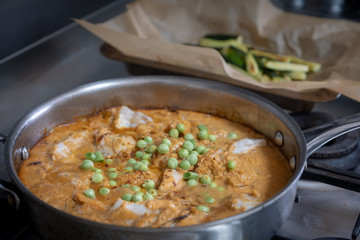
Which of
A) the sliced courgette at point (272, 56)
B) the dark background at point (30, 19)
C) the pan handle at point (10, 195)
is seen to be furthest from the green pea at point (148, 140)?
the sliced courgette at point (272, 56)

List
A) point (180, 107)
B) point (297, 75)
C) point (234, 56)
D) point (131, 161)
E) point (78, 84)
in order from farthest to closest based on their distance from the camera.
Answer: point (234, 56), point (297, 75), point (78, 84), point (180, 107), point (131, 161)

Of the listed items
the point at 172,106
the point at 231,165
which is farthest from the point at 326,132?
the point at 172,106

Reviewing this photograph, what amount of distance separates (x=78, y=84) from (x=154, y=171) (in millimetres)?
1017

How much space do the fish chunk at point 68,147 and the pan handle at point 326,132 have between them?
2.89ft

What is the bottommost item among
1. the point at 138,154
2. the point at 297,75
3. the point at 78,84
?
the point at 297,75

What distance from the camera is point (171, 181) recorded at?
151 centimetres

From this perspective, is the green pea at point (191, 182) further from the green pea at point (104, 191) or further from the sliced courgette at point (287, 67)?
the sliced courgette at point (287, 67)

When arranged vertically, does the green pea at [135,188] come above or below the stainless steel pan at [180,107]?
below

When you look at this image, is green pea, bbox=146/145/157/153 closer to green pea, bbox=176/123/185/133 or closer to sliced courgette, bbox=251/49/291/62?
green pea, bbox=176/123/185/133

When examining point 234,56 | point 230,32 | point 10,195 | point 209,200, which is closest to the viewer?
point 10,195

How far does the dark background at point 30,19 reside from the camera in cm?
229

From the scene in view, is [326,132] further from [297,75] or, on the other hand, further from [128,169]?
[297,75]

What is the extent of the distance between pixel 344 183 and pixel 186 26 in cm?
185

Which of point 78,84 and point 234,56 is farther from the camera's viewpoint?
point 234,56
